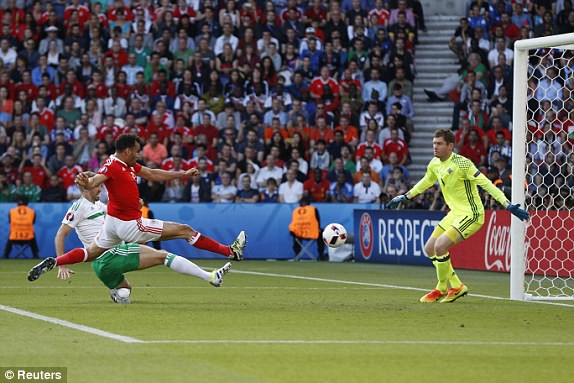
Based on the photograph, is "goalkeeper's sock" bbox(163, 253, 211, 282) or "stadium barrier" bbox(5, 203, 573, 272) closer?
"goalkeeper's sock" bbox(163, 253, 211, 282)

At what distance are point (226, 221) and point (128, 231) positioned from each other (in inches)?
499

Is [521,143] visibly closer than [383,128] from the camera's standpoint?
Yes

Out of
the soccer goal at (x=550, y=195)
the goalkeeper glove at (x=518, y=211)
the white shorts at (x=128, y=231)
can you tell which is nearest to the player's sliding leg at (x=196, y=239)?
the white shorts at (x=128, y=231)

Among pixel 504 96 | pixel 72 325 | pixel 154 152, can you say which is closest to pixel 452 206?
pixel 72 325

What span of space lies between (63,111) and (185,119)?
9.22 ft

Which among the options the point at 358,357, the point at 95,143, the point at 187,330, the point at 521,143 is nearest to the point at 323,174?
the point at 95,143

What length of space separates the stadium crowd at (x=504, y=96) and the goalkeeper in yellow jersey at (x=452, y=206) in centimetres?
451

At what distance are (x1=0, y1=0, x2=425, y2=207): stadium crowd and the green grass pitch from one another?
30.9 ft

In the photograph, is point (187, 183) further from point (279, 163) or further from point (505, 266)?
point (505, 266)

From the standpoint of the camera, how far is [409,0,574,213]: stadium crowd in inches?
768

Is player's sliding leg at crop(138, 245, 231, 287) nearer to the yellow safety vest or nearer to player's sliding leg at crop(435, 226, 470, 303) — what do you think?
player's sliding leg at crop(435, 226, 470, 303)

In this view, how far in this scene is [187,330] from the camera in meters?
10.4

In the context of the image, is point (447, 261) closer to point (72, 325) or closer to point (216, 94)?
point (72, 325)

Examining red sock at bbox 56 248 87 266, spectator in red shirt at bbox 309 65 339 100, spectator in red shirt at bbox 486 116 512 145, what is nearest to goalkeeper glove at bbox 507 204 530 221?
red sock at bbox 56 248 87 266
